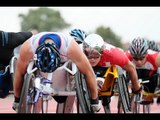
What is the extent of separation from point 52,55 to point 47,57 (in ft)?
0.19

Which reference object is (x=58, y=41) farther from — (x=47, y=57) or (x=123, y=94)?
(x=123, y=94)

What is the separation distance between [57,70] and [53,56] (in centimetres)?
34

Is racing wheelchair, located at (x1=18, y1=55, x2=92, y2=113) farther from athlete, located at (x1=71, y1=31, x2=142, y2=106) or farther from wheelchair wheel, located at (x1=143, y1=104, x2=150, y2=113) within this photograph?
wheelchair wheel, located at (x1=143, y1=104, x2=150, y2=113)

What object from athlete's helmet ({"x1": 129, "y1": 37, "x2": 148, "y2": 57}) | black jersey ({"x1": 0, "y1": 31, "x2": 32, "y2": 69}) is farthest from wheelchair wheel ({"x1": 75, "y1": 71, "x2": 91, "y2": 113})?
athlete's helmet ({"x1": 129, "y1": 37, "x2": 148, "y2": 57})

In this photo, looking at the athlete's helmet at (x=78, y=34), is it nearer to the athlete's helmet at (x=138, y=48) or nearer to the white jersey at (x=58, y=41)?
the athlete's helmet at (x=138, y=48)

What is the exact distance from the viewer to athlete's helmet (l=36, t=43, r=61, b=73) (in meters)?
5.35

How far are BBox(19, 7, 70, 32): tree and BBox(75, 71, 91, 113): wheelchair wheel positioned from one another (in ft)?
211

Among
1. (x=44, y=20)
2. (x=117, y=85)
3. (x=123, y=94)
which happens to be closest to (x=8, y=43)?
(x=117, y=85)

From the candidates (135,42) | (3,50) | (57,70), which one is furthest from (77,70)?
(135,42)

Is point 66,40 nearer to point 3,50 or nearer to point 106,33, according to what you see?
point 3,50

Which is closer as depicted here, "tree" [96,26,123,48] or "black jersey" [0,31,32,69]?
"black jersey" [0,31,32,69]

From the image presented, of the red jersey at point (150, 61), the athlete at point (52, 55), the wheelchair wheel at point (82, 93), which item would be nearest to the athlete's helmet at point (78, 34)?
the red jersey at point (150, 61)

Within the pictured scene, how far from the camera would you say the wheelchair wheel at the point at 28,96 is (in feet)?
17.7

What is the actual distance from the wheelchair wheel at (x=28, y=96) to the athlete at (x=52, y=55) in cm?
17
